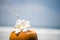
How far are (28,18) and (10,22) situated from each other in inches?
8.1

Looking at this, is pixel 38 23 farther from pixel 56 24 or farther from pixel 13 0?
pixel 13 0

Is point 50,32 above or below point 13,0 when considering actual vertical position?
below

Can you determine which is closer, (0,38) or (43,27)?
(0,38)

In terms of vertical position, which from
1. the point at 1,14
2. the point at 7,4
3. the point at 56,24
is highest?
the point at 7,4

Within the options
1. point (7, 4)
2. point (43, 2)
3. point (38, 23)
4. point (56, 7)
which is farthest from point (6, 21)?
point (56, 7)

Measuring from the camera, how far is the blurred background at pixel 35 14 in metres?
1.34

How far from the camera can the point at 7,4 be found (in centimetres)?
140

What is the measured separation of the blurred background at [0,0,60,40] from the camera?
1343mm

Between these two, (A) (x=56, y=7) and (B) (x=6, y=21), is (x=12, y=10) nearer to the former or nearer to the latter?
(B) (x=6, y=21)

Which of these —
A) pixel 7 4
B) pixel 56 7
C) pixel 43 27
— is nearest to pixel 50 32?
pixel 43 27

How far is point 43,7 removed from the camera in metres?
1.36

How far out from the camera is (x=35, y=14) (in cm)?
137

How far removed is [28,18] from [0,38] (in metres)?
0.35

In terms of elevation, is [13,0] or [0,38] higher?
[13,0]
